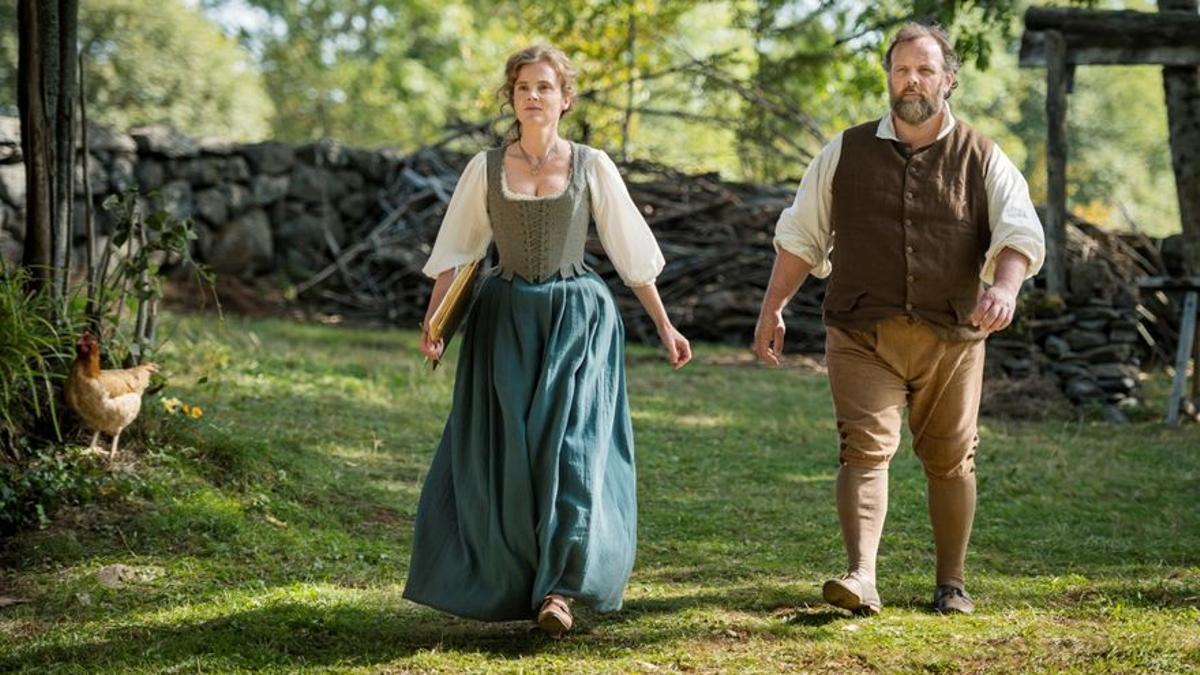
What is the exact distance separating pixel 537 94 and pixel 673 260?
9700 millimetres

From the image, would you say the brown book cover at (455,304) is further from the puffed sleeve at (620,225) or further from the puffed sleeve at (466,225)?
the puffed sleeve at (620,225)

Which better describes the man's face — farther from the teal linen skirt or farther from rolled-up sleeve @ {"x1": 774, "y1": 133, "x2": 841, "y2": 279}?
the teal linen skirt

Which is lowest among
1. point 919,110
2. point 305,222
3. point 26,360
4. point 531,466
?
point 531,466

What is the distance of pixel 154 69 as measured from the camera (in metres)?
27.8

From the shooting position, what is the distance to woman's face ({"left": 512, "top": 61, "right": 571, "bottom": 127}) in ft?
15.1

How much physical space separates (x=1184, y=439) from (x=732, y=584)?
5.03 metres

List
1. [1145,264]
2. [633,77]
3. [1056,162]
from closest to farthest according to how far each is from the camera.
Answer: [1056,162] → [1145,264] → [633,77]

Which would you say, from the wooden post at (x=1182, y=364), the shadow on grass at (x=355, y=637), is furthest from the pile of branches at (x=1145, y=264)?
the shadow on grass at (x=355, y=637)

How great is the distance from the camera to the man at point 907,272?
4598 mm

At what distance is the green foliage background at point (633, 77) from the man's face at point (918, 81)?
18.8ft

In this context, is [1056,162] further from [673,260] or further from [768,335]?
[768,335]

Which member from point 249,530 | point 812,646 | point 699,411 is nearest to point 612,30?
point 699,411

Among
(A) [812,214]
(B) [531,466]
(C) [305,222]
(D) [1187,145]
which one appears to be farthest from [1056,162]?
(B) [531,466]

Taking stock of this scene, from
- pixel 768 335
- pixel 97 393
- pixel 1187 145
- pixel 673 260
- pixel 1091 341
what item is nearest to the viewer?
pixel 768 335
